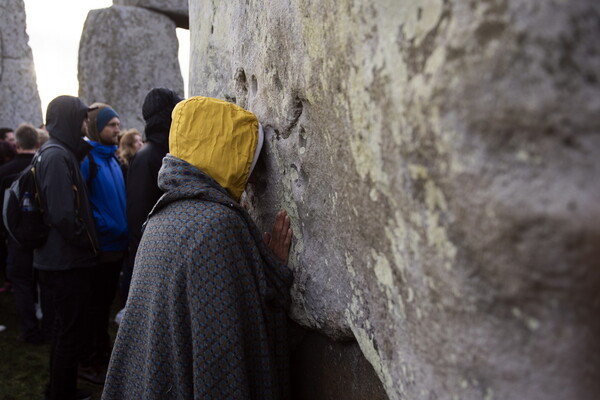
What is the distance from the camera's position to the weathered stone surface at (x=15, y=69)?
631 centimetres

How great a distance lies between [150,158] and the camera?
2.71m

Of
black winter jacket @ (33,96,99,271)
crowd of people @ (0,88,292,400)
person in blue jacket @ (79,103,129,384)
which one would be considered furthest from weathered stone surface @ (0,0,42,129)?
crowd of people @ (0,88,292,400)

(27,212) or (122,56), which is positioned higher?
(122,56)

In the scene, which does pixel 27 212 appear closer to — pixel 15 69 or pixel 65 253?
pixel 65 253

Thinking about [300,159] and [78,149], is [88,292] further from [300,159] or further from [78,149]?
[300,159]

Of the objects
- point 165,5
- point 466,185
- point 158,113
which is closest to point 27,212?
point 158,113

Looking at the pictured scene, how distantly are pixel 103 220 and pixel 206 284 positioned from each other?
188cm

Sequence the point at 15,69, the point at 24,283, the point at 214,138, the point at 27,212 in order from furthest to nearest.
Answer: the point at 15,69
the point at 24,283
the point at 27,212
the point at 214,138

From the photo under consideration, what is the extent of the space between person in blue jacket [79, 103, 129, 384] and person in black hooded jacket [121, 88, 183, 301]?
18.5 inches

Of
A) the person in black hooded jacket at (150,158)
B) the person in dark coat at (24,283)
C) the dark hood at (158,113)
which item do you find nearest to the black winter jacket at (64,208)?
the person in black hooded jacket at (150,158)

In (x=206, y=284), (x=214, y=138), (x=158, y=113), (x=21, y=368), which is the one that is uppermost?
(x=214, y=138)

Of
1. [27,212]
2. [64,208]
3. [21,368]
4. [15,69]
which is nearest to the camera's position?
[64,208]

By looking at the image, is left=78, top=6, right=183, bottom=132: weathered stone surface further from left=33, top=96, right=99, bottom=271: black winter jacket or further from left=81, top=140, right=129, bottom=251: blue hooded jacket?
left=33, top=96, right=99, bottom=271: black winter jacket

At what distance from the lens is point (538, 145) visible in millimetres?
721
